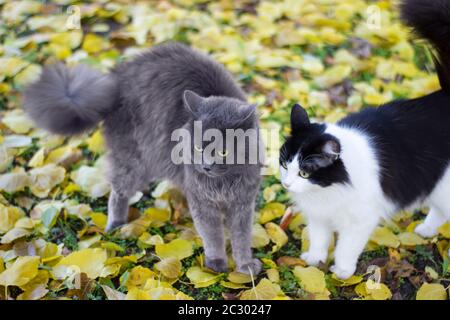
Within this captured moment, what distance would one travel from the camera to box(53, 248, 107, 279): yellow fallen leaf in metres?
2.25

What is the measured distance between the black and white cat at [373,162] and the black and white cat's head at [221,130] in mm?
191

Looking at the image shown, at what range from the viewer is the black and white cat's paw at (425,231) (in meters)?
2.52

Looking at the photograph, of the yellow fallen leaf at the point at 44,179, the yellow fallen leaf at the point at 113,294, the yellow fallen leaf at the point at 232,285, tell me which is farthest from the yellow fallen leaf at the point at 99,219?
the yellow fallen leaf at the point at 232,285

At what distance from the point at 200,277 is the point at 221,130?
2.27 feet

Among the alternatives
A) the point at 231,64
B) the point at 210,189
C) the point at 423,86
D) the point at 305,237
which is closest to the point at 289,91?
the point at 231,64

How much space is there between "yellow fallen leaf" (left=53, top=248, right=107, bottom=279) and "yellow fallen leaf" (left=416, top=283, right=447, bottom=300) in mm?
1371

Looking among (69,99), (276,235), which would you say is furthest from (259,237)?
(69,99)

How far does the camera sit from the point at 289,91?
339cm

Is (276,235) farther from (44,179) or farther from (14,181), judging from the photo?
(14,181)

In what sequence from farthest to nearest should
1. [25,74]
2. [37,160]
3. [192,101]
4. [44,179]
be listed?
[25,74]
[37,160]
[44,179]
[192,101]

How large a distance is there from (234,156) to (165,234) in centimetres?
74

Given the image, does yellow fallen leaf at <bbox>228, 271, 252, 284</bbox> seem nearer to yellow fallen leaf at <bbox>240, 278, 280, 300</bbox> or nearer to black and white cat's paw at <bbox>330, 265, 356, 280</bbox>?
yellow fallen leaf at <bbox>240, 278, 280, 300</bbox>

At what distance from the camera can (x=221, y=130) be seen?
204 centimetres

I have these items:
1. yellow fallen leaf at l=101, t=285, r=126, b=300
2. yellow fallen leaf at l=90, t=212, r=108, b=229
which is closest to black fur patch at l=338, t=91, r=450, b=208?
yellow fallen leaf at l=101, t=285, r=126, b=300
